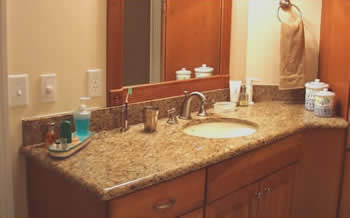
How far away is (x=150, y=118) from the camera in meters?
1.95

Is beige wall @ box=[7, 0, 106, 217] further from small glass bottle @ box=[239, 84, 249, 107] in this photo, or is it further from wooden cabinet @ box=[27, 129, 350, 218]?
small glass bottle @ box=[239, 84, 249, 107]

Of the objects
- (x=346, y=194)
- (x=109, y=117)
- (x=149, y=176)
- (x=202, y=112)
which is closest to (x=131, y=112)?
(x=109, y=117)

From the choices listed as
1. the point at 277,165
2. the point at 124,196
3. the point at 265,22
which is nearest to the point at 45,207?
the point at 124,196

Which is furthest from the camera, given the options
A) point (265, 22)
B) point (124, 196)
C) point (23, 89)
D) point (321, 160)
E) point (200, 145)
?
point (265, 22)

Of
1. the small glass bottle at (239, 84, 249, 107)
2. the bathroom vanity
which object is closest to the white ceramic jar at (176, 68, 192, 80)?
the bathroom vanity

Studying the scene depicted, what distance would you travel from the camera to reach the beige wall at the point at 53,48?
1629 millimetres

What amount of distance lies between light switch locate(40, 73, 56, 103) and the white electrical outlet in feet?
0.54

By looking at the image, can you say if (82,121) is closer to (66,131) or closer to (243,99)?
(66,131)

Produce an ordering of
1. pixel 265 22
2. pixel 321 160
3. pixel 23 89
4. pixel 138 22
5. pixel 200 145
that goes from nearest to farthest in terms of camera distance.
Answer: pixel 23 89
pixel 200 145
pixel 138 22
pixel 321 160
pixel 265 22

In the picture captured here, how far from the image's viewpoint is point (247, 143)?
1.83 m

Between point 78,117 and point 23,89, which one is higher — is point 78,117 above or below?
below

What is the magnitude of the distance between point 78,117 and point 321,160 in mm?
1261

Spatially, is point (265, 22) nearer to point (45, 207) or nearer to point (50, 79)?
point (50, 79)

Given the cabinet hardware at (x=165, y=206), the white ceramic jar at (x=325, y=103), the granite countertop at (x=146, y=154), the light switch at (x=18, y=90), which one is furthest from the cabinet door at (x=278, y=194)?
the light switch at (x=18, y=90)
